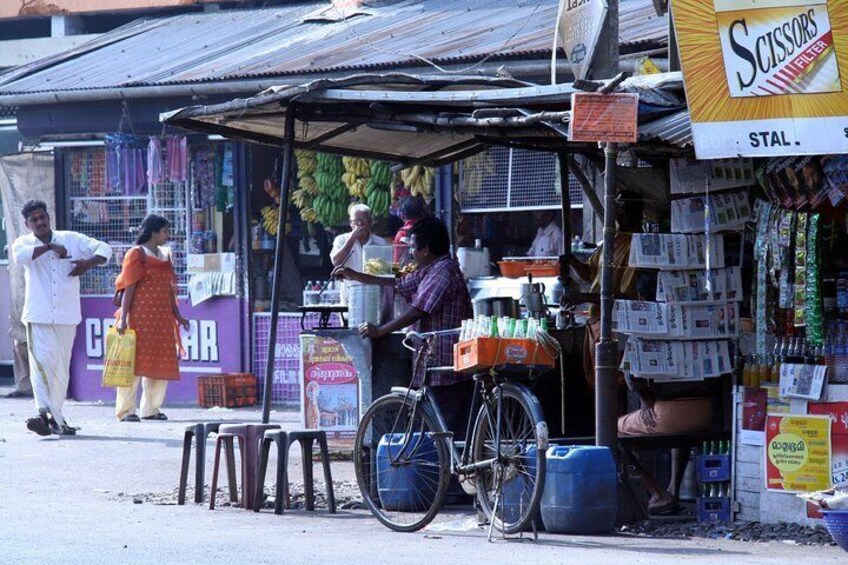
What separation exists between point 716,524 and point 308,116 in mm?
3465

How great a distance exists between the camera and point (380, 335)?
10.2 m

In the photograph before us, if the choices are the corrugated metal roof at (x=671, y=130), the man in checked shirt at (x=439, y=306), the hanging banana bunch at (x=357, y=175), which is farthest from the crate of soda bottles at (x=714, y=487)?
the hanging banana bunch at (x=357, y=175)

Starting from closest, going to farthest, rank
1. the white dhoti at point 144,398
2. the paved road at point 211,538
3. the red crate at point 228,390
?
the paved road at point 211,538, the white dhoti at point 144,398, the red crate at point 228,390

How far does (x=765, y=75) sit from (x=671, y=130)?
0.56 meters

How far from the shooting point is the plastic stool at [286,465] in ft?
33.1

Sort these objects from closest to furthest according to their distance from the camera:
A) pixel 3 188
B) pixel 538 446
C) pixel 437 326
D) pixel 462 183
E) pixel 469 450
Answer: pixel 538 446
pixel 469 450
pixel 437 326
pixel 462 183
pixel 3 188

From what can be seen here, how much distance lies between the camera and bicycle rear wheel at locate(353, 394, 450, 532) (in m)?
9.32

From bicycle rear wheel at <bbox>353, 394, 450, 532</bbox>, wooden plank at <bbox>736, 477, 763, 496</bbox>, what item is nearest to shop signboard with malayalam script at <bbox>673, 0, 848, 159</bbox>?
wooden plank at <bbox>736, 477, 763, 496</bbox>

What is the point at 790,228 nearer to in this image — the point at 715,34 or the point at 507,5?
the point at 715,34

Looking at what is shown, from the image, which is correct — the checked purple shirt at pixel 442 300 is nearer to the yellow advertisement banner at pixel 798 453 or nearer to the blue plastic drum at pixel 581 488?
the blue plastic drum at pixel 581 488

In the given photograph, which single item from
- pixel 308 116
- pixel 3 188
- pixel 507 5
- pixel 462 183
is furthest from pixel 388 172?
pixel 308 116

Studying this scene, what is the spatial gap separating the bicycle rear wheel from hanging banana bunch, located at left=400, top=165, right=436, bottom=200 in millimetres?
6783

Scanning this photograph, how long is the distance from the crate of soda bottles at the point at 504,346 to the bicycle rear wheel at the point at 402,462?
492mm

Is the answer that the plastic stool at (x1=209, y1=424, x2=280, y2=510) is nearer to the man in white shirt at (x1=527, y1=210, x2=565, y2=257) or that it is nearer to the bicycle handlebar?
the bicycle handlebar
